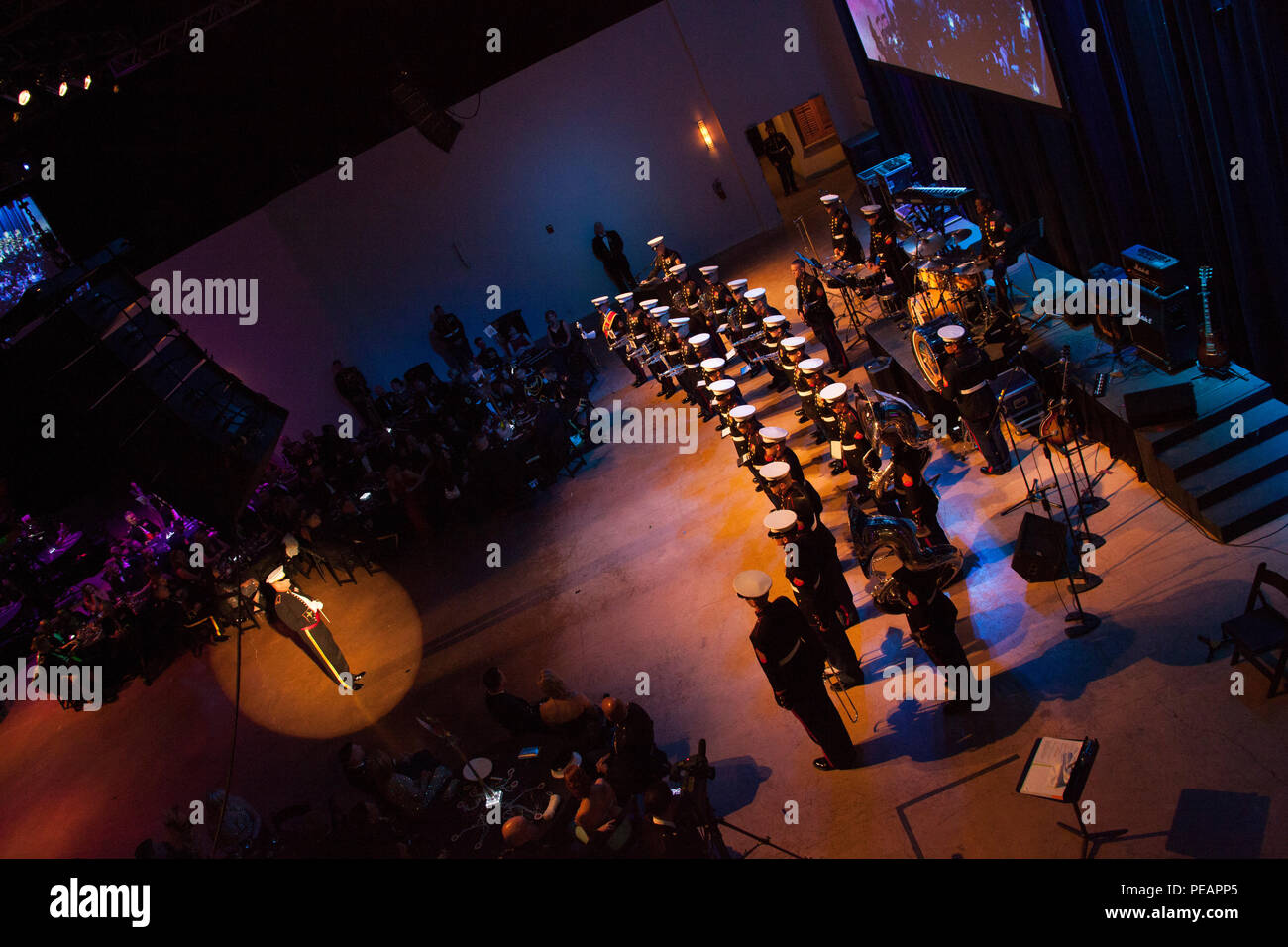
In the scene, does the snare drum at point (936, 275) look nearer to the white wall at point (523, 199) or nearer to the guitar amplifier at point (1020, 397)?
the guitar amplifier at point (1020, 397)

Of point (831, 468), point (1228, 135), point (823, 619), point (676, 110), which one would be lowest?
point (831, 468)

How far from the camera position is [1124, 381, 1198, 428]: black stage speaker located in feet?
23.0

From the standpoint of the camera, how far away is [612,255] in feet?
63.9

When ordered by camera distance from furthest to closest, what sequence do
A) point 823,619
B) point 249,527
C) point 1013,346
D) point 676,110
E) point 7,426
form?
point 676,110 < point 249,527 < point 1013,346 < point 823,619 < point 7,426

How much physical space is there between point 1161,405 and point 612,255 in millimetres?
13991

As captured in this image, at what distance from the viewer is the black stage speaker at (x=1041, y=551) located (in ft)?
22.0

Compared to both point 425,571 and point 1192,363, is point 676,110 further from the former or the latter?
point 1192,363

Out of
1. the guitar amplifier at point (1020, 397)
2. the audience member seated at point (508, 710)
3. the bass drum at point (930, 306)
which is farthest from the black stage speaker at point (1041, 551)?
the audience member seated at point (508, 710)

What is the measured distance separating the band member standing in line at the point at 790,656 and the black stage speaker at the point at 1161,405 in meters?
3.48

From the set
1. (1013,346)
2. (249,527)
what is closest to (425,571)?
(249,527)

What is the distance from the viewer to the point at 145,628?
12.6 m

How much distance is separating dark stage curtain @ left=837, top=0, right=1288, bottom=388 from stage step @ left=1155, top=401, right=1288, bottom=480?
1.03m

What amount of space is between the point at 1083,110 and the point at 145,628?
44.8 ft

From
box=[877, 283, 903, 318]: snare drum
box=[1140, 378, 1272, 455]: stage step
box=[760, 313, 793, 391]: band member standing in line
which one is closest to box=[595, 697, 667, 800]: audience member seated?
box=[1140, 378, 1272, 455]: stage step
